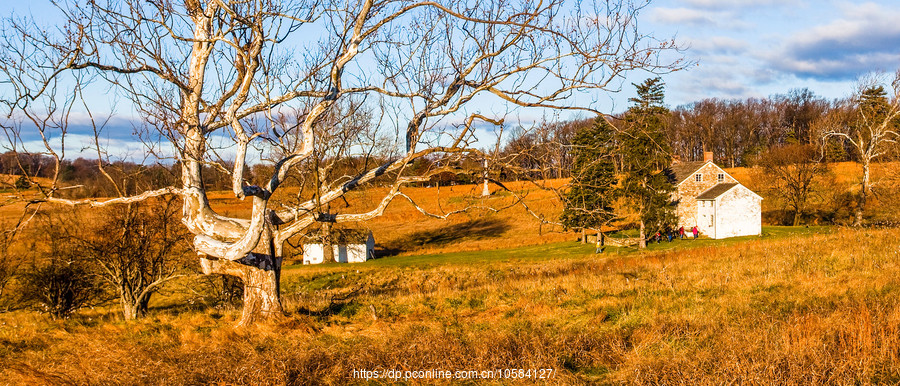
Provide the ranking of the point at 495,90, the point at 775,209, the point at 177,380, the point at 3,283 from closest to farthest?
the point at 177,380, the point at 495,90, the point at 3,283, the point at 775,209

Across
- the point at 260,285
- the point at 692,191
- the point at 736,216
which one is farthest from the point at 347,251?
the point at 260,285

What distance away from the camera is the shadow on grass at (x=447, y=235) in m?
50.8

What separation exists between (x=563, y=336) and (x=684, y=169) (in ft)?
155

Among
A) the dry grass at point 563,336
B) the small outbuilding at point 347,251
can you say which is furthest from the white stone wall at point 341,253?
the dry grass at point 563,336

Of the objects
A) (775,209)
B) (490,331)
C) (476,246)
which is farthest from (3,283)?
(775,209)

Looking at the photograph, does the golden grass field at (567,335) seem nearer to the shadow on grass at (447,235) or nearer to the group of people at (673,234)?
the group of people at (673,234)

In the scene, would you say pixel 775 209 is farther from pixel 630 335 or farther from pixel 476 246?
pixel 630 335

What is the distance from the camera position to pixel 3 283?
1691 cm

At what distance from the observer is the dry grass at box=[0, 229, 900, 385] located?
6.20m

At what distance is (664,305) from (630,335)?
2.43 metres

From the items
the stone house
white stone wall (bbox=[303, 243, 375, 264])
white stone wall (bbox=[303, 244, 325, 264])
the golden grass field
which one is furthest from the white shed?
the golden grass field

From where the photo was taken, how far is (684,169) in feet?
166

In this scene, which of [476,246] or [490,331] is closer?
[490,331]

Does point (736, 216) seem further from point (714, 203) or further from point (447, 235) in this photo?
point (447, 235)
